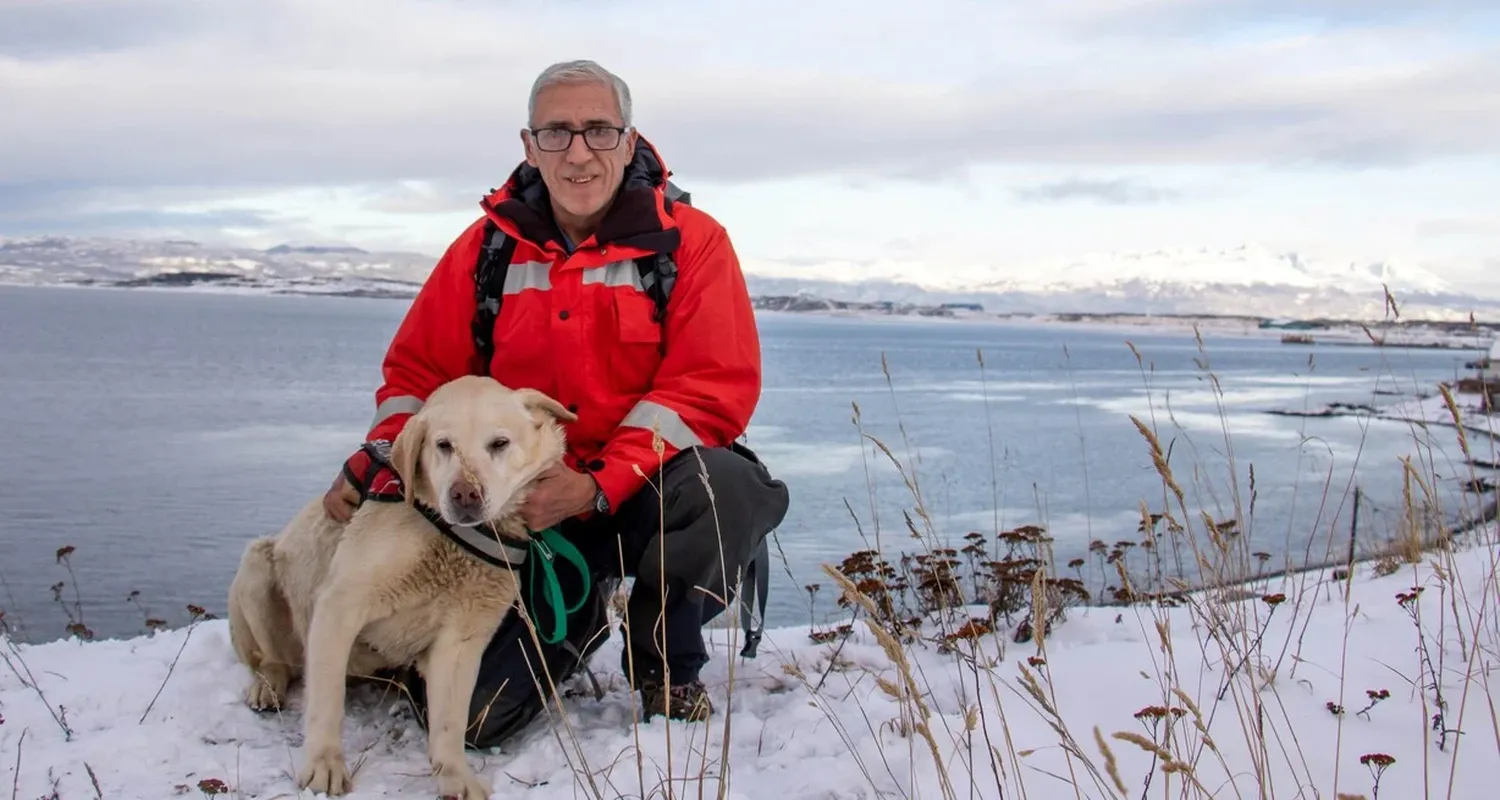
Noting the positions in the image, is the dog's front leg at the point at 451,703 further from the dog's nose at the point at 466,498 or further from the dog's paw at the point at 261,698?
the dog's paw at the point at 261,698

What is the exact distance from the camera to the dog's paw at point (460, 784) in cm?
342

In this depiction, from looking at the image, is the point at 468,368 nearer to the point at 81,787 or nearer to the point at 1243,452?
the point at 81,787

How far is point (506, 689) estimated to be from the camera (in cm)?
406

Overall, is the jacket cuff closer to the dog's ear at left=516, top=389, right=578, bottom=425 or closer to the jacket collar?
the dog's ear at left=516, top=389, right=578, bottom=425

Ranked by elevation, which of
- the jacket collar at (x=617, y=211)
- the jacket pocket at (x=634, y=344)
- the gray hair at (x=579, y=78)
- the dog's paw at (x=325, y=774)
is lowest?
the dog's paw at (x=325, y=774)

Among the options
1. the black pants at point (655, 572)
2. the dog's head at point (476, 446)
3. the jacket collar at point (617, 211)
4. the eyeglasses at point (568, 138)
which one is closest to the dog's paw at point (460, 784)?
the black pants at point (655, 572)

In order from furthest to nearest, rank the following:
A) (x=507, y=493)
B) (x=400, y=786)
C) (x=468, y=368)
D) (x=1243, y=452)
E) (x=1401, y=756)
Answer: (x=1243, y=452), (x=468, y=368), (x=507, y=493), (x=400, y=786), (x=1401, y=756)

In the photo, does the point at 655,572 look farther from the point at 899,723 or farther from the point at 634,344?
the point at 899,723

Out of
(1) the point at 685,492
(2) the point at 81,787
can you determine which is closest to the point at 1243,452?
(1) the point at 685,492

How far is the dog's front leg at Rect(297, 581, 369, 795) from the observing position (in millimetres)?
3486

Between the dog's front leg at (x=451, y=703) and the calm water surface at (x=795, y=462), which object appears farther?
the calm water surface at (x=795, y=462)

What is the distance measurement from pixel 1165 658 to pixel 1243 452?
1445cm

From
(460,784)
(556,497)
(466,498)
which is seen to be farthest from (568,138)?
(460,784)

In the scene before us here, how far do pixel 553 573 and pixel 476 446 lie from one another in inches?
24.4
